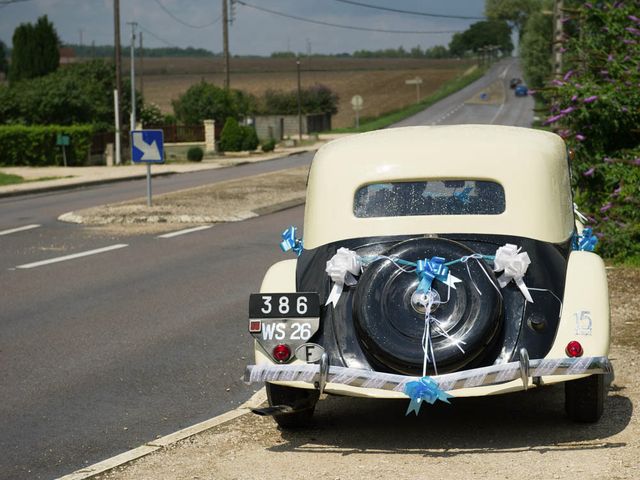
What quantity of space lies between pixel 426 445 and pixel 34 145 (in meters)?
43.0

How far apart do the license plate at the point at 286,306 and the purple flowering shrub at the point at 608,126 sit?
7.98m

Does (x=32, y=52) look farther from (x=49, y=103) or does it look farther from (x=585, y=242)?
(x=585, y=242)

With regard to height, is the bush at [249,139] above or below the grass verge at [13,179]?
above

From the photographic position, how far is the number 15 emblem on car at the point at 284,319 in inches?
262

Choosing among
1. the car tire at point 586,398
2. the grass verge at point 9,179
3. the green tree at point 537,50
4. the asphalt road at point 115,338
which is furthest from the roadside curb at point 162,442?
the green tree at point 537,50

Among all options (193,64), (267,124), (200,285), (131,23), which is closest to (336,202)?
(200,285)

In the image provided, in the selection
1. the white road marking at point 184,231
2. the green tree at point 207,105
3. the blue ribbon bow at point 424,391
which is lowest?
the white road marking at point 184,231

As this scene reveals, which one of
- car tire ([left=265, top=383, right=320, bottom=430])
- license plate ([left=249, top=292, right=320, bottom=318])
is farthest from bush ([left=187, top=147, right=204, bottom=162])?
license plate ([left=249, top=292, right=320, bottom=318])

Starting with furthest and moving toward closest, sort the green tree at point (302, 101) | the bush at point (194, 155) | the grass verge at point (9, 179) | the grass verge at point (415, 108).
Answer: the green tree at point (302, 101)
the grass verge at point (415, 108)
the bush at point (194, 155)
the grass verge at point (9, 179)

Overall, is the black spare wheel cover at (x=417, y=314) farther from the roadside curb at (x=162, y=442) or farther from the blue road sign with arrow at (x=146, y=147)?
the blue road sign with arrow at (x=146, y=147)

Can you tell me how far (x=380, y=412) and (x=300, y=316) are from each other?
47.3 inches

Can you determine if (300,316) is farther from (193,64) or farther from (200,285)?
(193,64)

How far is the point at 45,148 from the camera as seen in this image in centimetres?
4775

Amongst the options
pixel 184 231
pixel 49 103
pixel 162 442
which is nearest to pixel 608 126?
pixel 184 231
